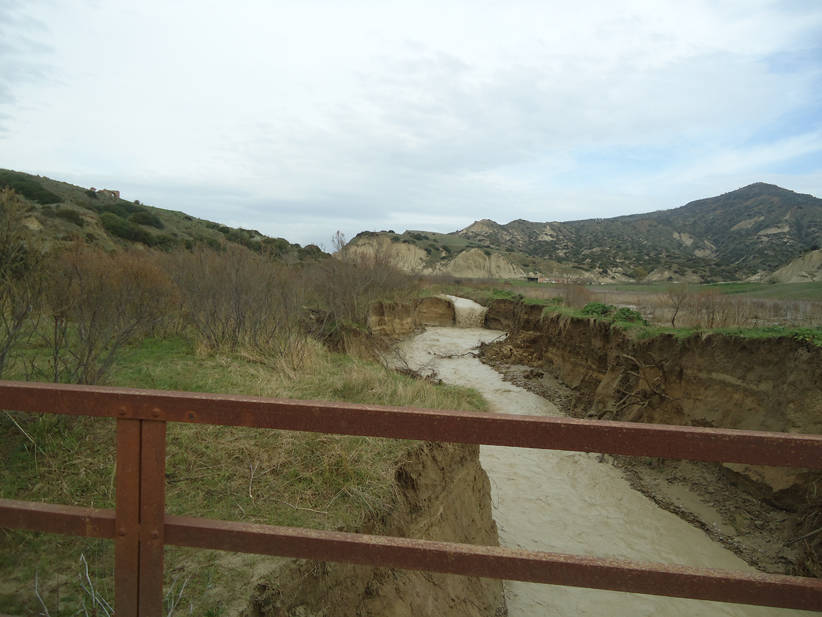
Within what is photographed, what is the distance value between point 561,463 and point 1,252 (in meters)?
10.4

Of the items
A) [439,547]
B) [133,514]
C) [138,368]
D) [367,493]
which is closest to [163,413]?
[133,514]

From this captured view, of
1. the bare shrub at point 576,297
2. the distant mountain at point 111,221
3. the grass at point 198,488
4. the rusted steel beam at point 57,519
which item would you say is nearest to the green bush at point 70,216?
the distant mountain at point 111,221

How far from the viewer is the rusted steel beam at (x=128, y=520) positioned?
172 centimetres

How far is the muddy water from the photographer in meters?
6.40

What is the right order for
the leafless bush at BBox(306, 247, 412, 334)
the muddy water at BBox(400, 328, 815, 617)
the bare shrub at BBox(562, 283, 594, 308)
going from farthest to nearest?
the bare shrub at BBox(562, 283, 594, 308) → the leafless bush at BBox(306, 247, 412, 334) → the muddy water at BBox(400, 328, 815, 617)

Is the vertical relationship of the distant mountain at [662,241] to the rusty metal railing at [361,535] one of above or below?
above

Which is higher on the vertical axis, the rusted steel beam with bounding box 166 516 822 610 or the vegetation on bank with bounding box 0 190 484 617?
the rusted steel beam with bounding box 166 516 822 610

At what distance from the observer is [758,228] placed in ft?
315

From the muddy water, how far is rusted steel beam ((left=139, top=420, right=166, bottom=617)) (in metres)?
5.41

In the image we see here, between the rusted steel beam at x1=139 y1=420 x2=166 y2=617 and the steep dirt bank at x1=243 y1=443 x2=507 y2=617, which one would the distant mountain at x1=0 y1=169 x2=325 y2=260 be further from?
the rusted steel beam at x1=139 y1=420 x2=166 y2=617

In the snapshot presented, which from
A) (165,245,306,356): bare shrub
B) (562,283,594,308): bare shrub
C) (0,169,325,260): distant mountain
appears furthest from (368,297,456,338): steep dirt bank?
(165,245,306,356): bare shrub

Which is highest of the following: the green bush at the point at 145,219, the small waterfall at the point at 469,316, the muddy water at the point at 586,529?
the green bush at the point at 145,219

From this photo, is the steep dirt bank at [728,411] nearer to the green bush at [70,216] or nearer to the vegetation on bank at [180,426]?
the vegetation on bank at [180,426]

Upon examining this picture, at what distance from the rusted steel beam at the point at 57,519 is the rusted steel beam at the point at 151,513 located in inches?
5.5
